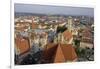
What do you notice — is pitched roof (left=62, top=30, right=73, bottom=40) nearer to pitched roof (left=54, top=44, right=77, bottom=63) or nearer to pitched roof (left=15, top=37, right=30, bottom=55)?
pitched roof (left=54, top=44, right=77, bottom=63)

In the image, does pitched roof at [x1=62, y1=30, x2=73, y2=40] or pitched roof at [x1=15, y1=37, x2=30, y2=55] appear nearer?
pitched roof at [x1=15, y1=37, x2=30, y2=55]

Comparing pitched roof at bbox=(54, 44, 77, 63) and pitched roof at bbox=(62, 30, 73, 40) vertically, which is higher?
pitched roof at bbox=(62, 30, 73, 40)

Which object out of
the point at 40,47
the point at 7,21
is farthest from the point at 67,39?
the point at 7,21

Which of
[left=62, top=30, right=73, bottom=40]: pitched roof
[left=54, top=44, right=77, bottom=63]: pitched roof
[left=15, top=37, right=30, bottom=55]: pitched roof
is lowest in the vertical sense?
[left=54, top=44, right=77, bottom=63]: pitched roof

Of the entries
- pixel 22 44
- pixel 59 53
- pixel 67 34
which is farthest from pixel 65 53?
pixel 22 44

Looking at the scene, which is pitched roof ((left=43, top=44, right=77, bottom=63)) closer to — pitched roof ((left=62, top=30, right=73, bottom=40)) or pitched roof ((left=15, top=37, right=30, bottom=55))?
pitched roof ((left=62, top=30, right=73, bottom=40))

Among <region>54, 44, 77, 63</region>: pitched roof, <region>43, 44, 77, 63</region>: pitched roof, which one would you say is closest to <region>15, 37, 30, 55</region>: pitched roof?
<region>43, 44, 77, 63</region>: pitched roof

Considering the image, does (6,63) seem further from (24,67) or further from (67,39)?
(67,39)

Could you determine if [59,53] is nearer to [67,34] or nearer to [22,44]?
[67,34]

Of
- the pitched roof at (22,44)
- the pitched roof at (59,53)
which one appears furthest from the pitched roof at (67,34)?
the pitched roof at (22,44)

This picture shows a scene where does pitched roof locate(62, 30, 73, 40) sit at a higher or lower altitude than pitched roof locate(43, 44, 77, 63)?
higher

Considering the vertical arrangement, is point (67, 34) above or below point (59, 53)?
above
